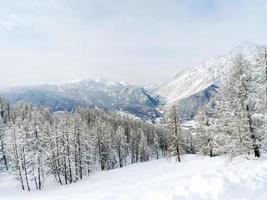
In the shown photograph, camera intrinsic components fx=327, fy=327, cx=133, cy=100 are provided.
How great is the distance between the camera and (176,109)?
63.5 meters

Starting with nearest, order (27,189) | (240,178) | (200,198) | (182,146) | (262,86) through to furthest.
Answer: (200,198), (240,178), (262,86), (27,189), (182,146)

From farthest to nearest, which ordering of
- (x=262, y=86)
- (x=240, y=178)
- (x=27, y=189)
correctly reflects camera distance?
(x=27, y=189) → (x=262, y=86) → (x=240, y=178)

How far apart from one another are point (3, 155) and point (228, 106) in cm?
5931

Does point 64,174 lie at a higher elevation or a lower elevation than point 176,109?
lower

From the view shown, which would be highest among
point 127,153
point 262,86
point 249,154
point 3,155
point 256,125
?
point 262,86

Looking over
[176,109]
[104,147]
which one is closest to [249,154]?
[176,109]

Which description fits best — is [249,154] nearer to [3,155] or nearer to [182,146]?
[182,146]

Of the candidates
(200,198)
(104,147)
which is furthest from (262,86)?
(104,147)

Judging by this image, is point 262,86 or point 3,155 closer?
point 262,86

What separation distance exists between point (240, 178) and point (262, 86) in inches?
466

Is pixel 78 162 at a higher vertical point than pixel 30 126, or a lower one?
lower

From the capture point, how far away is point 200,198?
55.4 ft

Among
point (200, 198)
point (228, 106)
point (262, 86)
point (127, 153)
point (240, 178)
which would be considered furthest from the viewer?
point (127, 153)

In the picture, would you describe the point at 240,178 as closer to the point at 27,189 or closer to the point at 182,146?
the point at 182,146
